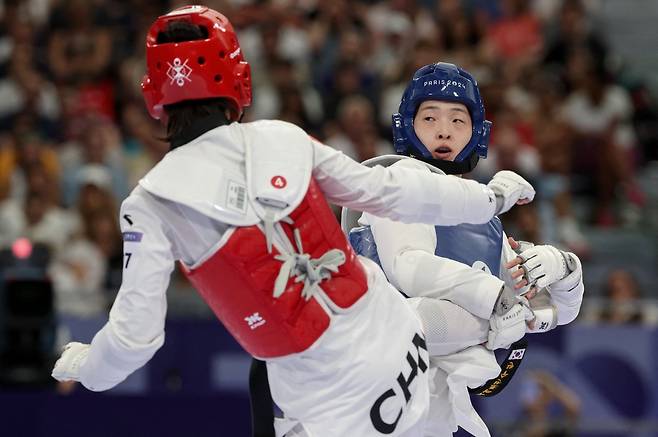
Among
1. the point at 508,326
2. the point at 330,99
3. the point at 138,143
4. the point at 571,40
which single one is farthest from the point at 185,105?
the point at 571,40

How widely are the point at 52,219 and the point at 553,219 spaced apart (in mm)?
4601

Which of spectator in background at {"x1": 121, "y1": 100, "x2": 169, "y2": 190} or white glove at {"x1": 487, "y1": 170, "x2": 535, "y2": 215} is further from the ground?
white glove at {"x1": 487, "y1": 170, "x2": 535, "y2": 215}

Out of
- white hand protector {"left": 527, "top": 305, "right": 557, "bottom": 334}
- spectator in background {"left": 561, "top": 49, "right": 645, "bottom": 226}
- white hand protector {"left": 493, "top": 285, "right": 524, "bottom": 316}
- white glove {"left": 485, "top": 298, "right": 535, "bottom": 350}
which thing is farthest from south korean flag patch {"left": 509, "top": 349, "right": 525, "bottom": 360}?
spectator in background {"left": 561, "top": 49, "right": 645, "bottom": 226}

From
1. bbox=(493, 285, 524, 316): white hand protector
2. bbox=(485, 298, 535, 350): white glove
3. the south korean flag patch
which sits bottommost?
the south korean flag patch

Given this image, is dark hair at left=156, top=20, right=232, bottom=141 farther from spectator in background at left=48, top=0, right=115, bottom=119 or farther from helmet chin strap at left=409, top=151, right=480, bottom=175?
spectator in background at left=48, top=0, right=115, bottom=119

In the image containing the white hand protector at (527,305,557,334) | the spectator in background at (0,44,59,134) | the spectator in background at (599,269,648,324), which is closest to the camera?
the white hand protector at (527,305,557,334)

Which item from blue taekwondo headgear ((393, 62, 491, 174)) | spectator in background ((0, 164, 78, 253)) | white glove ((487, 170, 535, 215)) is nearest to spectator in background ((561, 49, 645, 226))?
spectator in background ((0, 164, 78, 253))

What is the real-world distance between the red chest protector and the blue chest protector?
32.4 inches

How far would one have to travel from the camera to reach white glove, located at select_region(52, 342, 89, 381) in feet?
14.0

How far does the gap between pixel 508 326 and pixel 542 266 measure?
33 cm

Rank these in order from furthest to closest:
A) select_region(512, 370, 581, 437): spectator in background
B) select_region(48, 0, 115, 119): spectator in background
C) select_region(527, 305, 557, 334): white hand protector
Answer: select_region(48, 0, 115, 119): spectator in background
select_region(512, 370, 581, 437): spectator in background
select_region(527, 305, 557, 334): white hand protector

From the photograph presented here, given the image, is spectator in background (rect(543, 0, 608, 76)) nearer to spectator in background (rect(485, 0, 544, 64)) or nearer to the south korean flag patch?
spectator in background (rect(485, 0, 544, 64))

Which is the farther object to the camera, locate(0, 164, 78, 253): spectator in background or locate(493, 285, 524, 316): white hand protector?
locate(0, 164, 78, 253): spectator in background

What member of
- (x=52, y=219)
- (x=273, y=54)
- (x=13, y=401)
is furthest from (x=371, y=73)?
(x=13, y=401)
